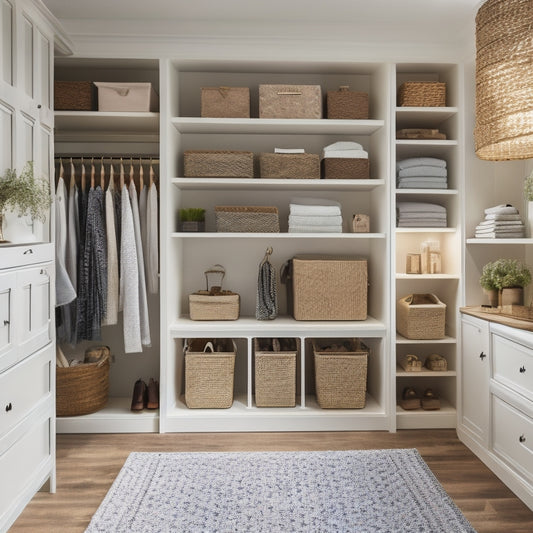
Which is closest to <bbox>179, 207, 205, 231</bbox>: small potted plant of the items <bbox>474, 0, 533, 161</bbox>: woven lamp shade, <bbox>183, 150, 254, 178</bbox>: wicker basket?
<bbox>183, 150, 254, 178</bbox>: wicker basket

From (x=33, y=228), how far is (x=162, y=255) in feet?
3.29

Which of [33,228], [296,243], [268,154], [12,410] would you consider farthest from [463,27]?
[12,410]

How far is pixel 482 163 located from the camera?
3.59 metres

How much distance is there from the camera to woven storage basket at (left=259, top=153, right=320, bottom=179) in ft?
11.9

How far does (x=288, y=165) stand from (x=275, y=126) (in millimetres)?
285

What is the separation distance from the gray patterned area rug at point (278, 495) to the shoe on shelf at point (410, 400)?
19.8 inches

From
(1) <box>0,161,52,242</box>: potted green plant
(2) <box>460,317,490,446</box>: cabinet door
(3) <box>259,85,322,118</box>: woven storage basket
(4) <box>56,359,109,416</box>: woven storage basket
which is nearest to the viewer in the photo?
(1) <box>0,161,52,242</box>: potted green plant

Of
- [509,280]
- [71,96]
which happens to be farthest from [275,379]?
[71,96]

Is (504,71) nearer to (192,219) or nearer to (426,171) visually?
(426,171)

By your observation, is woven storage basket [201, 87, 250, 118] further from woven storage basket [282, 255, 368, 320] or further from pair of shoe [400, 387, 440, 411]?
pair of shoe [400, 387, 440, 411]

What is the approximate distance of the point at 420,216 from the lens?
145 inches

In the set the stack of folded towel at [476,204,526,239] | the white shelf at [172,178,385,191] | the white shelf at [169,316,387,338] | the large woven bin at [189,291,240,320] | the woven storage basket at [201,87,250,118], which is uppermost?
the woven storage basket at [201,87,250,118]

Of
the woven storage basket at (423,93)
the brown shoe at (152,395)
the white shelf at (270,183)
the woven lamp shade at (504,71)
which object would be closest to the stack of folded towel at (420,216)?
the white shelf at (270,183)

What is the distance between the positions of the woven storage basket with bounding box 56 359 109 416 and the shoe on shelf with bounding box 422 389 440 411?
2188 mm
